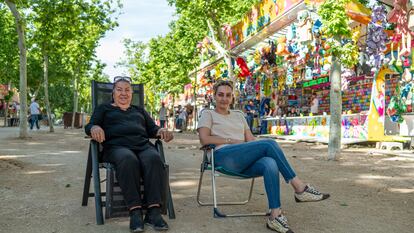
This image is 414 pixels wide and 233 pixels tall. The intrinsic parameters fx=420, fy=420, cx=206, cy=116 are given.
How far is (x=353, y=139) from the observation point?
43.4 ft

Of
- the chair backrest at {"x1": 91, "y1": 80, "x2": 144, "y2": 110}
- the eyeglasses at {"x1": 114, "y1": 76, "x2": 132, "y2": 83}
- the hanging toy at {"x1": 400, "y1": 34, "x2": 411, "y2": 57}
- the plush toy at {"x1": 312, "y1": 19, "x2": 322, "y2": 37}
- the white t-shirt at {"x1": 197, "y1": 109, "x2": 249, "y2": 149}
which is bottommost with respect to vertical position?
the white t-shirt at {"x1": 197, "y1": 109, "x2": 249, "y2": 149}

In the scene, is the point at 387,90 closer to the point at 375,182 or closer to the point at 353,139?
the point at 353,139

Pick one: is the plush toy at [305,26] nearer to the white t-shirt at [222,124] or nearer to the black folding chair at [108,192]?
the white t-shirt at [222,124]

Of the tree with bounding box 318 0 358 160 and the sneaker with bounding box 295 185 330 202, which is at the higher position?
the tree with bounding box 318 0 358 160

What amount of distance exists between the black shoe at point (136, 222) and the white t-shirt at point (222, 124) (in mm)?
1184

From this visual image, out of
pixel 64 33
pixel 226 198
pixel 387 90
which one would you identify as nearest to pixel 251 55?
pixel 387 90

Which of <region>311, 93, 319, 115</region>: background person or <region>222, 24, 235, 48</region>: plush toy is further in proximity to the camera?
<region>222, 24, 235, 48</region>: plush toy

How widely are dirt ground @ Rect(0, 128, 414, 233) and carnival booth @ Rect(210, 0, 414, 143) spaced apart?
3.34 m

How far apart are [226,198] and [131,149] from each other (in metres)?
1.51

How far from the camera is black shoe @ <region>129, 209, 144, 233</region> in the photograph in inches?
134

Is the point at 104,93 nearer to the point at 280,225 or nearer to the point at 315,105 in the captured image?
the point at 280,225

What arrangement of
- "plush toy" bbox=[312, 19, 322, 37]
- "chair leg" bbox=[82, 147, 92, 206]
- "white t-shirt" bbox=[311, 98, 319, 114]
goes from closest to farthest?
"chair leg" bbox=[82, 147, 92, 206] < "plush toy" bbox=[312, 19, 322, 37] < "white t-shirt" bbox=[311, 98, 319, 114]

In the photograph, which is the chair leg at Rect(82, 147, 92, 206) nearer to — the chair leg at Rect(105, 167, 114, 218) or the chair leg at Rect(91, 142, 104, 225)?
the chair leg at Rect(91, 142, 104, 225)

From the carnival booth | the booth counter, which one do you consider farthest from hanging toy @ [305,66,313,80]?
the booth counter
